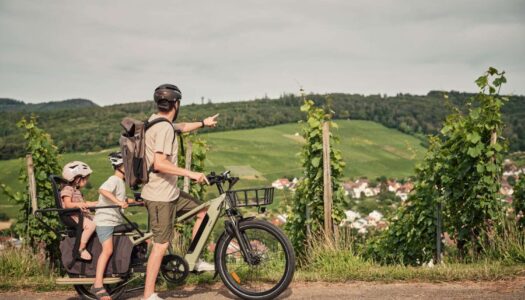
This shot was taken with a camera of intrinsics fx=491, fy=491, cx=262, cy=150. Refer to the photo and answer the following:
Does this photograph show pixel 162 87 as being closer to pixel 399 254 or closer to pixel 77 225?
pixel 77 225

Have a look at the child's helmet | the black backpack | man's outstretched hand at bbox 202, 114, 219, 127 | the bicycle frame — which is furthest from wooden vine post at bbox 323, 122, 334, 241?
the black backpack

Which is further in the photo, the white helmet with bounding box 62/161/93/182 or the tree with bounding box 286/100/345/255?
the tree with bounding box 286/100/345/255

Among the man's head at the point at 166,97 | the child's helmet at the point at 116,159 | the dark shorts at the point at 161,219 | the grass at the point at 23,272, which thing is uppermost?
the man's head at the point at 166,97

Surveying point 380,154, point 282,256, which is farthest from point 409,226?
point 380,154

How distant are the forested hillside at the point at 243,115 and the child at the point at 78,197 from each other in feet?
204

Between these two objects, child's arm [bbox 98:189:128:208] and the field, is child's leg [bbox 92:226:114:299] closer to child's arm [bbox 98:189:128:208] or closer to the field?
child's arm [bbox 98:189:128:208]

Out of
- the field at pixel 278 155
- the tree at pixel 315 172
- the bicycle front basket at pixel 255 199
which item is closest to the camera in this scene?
the bicycle front basket at pixel 255 199

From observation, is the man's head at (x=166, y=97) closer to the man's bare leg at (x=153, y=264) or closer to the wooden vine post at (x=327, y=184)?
the man's bare leg at (x=153, y=264)

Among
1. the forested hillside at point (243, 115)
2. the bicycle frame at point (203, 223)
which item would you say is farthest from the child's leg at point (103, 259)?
the forested hillside at point (243, 115)

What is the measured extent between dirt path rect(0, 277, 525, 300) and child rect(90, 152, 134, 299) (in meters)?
0.43

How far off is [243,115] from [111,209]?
92056 mm

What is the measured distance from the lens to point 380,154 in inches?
3120

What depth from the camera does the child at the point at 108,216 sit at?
5.38m

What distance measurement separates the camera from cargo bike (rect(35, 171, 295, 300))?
5.18 meters
